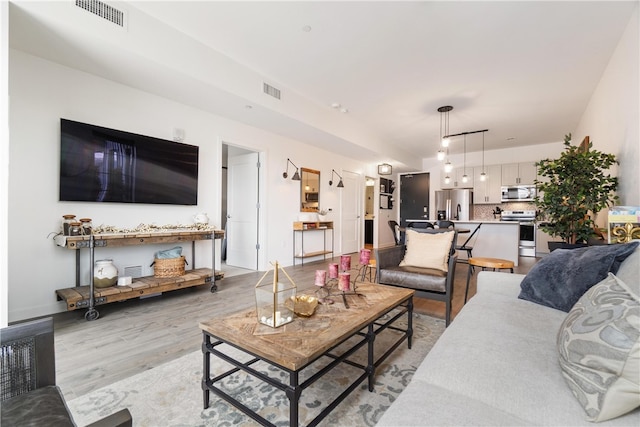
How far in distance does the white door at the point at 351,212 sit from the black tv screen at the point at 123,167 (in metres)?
3.90

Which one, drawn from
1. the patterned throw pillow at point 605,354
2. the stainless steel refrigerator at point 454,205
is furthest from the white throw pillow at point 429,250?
the stainless steel refrigerator at point 454,205

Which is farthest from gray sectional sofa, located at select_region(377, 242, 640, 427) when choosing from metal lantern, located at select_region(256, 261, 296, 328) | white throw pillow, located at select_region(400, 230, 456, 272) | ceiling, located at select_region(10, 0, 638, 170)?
ceiling, located at select_region(10, 0, 638, 170)

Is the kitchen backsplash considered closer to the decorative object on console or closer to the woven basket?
the woven basket

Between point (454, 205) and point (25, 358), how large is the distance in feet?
28.1

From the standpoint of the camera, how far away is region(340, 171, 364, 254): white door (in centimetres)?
703

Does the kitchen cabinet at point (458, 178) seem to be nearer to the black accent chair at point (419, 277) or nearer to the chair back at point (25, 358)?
the black accent chair at point (419, 277)

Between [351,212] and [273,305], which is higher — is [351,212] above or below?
above

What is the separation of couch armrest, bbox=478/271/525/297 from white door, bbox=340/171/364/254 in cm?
484

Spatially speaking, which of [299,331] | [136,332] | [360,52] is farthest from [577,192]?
[136,332]

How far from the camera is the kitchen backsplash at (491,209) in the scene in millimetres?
7438

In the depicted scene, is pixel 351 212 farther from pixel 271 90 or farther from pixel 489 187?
pixel 271 90

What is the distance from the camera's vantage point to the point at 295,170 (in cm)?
559

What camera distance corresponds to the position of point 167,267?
3379mm

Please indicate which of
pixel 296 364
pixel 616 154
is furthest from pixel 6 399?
pixel 616 154
